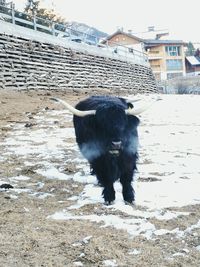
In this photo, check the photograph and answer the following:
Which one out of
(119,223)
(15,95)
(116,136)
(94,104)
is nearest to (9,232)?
(119,223)

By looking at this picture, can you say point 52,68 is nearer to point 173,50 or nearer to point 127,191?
point 127,191

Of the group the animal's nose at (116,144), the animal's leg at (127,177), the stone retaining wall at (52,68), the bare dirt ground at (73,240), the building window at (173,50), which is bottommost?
the bare dirt ground at (73,240)

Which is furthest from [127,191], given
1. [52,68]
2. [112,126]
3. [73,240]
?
[52,68]

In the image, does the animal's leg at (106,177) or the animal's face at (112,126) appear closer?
the animal's face at (112,126)

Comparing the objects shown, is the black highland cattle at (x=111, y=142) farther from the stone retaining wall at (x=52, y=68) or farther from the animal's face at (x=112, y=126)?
the stone retaining wall at (x=52, y=68)

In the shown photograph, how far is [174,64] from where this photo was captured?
210 feet

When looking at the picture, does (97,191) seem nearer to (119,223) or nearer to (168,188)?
(168,188)

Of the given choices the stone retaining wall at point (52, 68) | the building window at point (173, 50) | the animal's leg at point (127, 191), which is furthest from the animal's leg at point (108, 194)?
the building window at point (173, 50)

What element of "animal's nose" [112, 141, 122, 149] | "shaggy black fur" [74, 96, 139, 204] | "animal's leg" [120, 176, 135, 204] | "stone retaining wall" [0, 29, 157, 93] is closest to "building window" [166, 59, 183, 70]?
"stone retaining wall" [0, 29, 157, 93]

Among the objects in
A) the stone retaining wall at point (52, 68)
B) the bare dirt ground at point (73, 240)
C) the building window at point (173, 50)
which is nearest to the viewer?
the bare dirt ground at point (73, 240)

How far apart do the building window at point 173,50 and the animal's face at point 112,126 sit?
5905 centimetres

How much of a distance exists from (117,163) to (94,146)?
1.17 ft

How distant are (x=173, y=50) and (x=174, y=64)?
192cm

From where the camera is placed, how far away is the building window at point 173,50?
62.9 m
